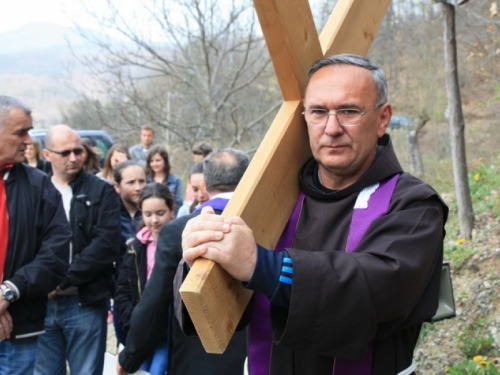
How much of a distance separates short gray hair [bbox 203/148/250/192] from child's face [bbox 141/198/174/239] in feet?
2.65

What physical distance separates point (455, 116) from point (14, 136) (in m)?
4.52

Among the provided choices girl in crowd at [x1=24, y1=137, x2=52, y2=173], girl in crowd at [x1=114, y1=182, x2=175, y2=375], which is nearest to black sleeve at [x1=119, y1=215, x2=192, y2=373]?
girl in crowd at [x1=114, y1=182, x2=175, y2=375]

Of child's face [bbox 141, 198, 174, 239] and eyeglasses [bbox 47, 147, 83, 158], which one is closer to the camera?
child's face [bbox 141, 198, 174, 239]

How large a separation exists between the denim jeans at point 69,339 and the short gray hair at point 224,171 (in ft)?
5.15

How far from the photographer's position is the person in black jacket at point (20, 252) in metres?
2.94

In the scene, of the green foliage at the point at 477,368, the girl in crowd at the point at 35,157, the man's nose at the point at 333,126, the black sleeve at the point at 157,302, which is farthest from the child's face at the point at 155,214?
the girl in crowd at the point at 35,157

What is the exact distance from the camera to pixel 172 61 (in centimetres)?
966

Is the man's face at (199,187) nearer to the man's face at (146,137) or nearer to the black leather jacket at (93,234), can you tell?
the black leather jacket at (93,234)

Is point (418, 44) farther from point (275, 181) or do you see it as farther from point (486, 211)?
point (275, 181)

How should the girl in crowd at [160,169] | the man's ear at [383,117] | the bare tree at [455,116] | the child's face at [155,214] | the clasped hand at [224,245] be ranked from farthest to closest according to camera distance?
the girl in crowd at [160,169], the bare tree at [455,116], the child's face at [155,214], the man's ear at [383,117], the clasped hand at [224,245]

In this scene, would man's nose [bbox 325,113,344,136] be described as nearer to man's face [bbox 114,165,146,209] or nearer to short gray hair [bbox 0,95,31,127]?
short gray hair [bbox 0,95,31,127]

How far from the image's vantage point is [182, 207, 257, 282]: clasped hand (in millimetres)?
1263

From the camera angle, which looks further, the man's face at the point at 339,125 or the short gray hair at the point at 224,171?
the short gray hair at the point at 224,171

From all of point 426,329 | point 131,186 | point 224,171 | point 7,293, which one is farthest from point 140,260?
point 426,329
